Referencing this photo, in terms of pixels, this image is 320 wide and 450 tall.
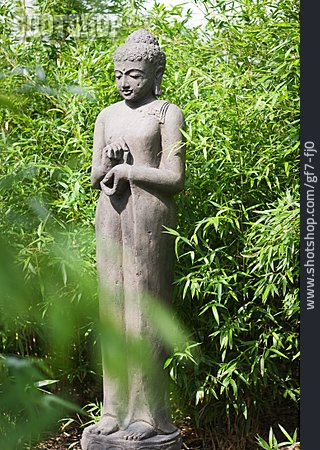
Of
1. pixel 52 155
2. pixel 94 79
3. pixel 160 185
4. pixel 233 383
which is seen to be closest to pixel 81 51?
pixel 94 79

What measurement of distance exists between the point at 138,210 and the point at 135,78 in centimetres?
51

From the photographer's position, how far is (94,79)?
4.11 metres

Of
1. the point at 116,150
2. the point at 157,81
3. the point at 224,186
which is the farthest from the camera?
the point at 224,186

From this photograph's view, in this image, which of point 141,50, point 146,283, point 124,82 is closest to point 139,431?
point 146,283

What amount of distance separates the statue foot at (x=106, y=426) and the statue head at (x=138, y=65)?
Result: 129 cm

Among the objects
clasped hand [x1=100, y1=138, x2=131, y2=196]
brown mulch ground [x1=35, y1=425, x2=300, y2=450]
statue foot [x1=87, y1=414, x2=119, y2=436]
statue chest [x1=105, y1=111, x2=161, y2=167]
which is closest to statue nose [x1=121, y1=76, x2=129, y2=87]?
statue chest [x1=105, y1=111, x2=161, y2=167]

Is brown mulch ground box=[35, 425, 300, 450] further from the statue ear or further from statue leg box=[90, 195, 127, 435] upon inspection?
the statue ear

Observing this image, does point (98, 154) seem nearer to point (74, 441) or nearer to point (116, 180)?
point (116, 180)

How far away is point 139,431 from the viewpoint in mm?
3064

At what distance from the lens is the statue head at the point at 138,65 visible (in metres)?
3.02

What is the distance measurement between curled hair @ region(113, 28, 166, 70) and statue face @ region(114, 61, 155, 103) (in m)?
0.02

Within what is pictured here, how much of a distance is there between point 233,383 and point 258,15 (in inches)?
72.9

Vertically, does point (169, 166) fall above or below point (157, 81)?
below

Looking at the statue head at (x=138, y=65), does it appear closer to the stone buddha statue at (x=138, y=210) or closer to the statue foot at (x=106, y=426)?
the stone buddha statue at (x=138, y=210)
